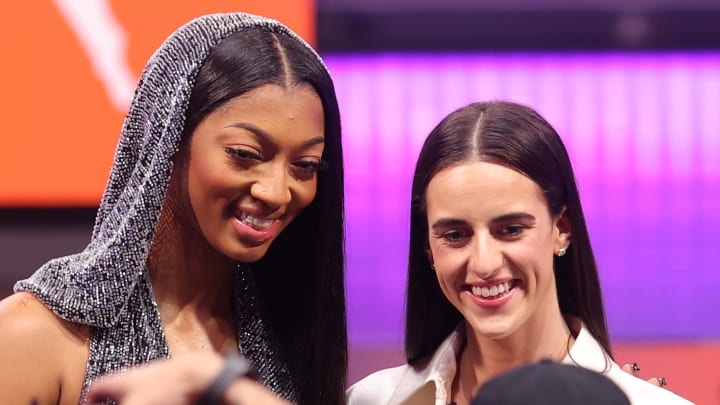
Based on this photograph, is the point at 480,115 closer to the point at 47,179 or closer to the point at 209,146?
the point at 209,146

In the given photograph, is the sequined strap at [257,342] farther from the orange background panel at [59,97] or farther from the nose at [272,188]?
the orange background panel at [59,97]

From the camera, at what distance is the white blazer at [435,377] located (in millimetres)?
2314

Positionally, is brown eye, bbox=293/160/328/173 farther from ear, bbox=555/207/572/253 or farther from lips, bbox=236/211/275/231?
ear, bbox=555/207/572/253

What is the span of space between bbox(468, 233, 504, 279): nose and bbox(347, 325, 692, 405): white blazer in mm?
273

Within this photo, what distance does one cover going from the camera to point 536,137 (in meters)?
2.31

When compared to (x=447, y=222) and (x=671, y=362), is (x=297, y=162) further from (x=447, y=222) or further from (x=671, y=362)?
(x=671, y=362)

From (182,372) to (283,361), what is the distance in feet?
3.75

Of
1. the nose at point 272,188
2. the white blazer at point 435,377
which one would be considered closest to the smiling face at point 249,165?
the nose at point 272,188

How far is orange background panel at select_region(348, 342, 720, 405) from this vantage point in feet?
12.1

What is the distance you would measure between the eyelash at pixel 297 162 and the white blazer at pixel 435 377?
55 centimetres

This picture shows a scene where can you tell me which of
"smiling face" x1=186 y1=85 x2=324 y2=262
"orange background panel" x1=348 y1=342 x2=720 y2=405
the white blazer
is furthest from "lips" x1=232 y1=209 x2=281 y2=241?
"orange background panel" x1=348 y1=342 x2=720 y2=405

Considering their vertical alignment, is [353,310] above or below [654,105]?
below

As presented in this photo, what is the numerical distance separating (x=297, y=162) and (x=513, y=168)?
461 millimetres

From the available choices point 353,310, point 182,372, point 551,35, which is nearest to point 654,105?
point 551,35
